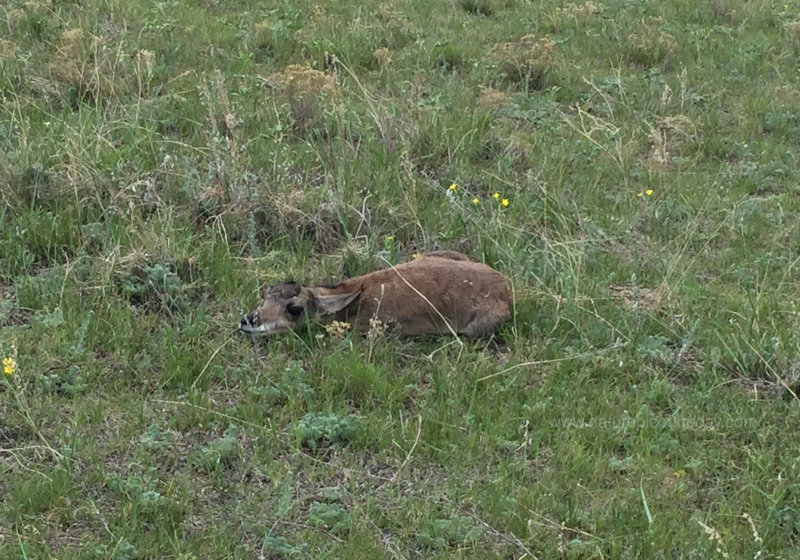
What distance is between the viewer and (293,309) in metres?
5.02

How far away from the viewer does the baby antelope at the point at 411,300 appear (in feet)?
16.7

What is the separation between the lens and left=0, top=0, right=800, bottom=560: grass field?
3963mm

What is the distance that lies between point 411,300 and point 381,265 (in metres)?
0.60

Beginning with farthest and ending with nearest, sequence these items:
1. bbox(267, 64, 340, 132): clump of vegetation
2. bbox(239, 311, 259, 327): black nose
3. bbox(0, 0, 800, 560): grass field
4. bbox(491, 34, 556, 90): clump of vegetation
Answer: bbox(491, 34, 556, 90): clump of vegetation → bbox(267, 64, 340, 132): clump of vegetation → bbox(239, 311, 259, 327): black nose → bbox(0, 0, 800, 560): grass field

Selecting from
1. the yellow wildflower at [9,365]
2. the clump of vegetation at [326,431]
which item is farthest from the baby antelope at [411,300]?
the yellow wildflower at [9,365]

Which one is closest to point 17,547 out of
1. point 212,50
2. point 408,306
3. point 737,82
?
point 408,306

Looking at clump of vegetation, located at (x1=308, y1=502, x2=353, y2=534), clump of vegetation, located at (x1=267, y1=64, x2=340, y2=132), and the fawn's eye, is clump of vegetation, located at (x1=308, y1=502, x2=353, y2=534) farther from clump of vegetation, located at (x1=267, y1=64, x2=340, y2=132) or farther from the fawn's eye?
clump of vegetation, located at (x1=267, y1=64, x2=340, y2=132)

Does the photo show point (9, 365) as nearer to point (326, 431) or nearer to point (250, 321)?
point (250, 321)

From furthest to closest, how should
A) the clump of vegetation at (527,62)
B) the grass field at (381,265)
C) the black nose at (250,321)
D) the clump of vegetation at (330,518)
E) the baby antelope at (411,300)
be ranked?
the clump of vegetation at (527,62), the baby antelope at (411,300), the black nose at (250,321), the grass field at (381,265), the clump of vegetation at (330,518)

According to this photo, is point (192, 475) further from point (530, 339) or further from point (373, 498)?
point (530, 339)

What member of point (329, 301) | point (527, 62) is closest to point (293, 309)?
point (329, 301)

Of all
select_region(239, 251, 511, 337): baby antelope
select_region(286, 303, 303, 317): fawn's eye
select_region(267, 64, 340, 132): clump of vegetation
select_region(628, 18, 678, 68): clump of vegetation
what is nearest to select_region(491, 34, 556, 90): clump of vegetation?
select_region(628, 18, 678, 68): clump of vegetation

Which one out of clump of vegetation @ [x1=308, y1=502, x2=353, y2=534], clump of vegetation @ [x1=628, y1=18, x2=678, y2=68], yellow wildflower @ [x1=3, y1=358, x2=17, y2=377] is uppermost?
yellow wildflower @ [x1=3, y1=358, x2=17, y2=377]

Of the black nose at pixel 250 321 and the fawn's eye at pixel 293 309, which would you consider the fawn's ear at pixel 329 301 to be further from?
the black nose at pixel 250 321
